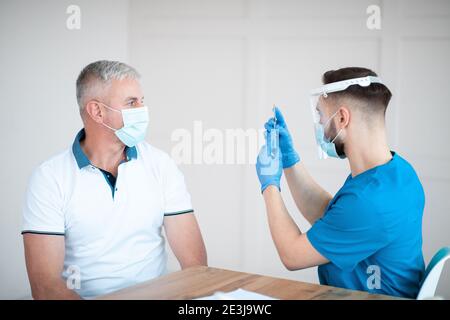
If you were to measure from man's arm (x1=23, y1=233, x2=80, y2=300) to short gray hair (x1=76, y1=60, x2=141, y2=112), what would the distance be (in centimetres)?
54

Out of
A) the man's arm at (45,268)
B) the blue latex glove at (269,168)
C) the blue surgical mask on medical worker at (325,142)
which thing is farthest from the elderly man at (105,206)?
the blue surgical mask on medical worker at (325,142)

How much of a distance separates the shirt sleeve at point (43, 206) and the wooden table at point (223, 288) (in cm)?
50

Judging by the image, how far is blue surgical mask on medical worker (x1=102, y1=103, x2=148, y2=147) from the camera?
1.89 metres

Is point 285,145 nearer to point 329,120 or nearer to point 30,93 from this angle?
point 329,120

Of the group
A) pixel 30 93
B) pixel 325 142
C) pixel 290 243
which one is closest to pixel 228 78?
pixel 30 93

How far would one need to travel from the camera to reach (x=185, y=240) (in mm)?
1919

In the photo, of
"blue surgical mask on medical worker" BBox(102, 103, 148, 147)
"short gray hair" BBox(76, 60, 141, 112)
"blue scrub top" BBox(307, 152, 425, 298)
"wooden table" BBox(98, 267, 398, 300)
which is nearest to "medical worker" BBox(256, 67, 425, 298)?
"blue scrub top" BBox(307, 152, 425, 298)

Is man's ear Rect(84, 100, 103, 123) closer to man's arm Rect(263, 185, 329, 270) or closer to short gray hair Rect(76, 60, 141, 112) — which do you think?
short gray hair Rect(76, 60, 141, 112)

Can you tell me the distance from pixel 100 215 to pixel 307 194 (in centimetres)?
74

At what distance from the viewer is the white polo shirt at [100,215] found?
172 cm

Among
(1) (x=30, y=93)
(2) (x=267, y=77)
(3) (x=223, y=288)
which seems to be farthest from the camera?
(2) (x=267, y=77)

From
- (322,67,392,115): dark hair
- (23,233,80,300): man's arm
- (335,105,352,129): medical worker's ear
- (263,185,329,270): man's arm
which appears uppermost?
(322,67,392,115): dark hair

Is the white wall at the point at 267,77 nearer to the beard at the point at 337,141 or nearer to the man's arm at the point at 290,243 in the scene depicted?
the beard at the point at 337,141

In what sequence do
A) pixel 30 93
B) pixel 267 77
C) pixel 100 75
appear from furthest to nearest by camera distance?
pixel 267 77 → pixel 30 93 → pixel 100 75
